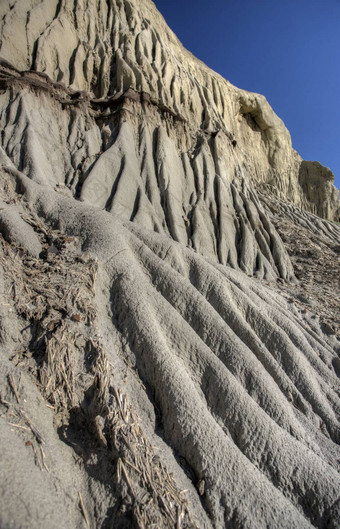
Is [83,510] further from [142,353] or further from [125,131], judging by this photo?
[125,131]

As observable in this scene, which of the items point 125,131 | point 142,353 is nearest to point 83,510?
point 142,353

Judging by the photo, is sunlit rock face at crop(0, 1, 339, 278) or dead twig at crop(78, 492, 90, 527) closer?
dead twig at crop(78, 492, 90, 527)

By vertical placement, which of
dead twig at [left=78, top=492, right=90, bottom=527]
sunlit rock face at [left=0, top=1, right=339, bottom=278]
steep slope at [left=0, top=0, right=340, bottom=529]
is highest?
sunlit rock face at [left=0, top=1, right=339, bottom=278]

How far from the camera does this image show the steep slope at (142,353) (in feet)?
10.1

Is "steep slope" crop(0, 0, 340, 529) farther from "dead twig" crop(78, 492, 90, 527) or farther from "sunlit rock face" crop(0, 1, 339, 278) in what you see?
"sunlit rock face" crop(0, 1, 339, 278)

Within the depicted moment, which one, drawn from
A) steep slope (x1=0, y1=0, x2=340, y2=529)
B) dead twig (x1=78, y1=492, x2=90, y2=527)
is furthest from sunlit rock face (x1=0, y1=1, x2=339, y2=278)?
dead twig (x1=78, y1=492, x2=90, y2=527)

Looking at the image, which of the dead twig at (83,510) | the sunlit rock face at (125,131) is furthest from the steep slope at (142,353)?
the sunlit rock face at (125,131)

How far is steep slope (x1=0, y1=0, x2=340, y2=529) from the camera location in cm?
309

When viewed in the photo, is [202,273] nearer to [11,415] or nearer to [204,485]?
[204,485]

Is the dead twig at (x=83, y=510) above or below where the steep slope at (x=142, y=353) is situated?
below

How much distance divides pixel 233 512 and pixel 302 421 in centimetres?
228

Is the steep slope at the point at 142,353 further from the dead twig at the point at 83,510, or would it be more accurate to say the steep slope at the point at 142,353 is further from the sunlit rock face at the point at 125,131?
the sunlit rock face at the point at 125,131

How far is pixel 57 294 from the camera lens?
4.49 m

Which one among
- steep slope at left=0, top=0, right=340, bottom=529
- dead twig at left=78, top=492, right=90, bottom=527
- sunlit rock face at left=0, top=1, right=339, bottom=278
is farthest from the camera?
sunlit rock face at left=0, top=1, right=339, bottom=278
